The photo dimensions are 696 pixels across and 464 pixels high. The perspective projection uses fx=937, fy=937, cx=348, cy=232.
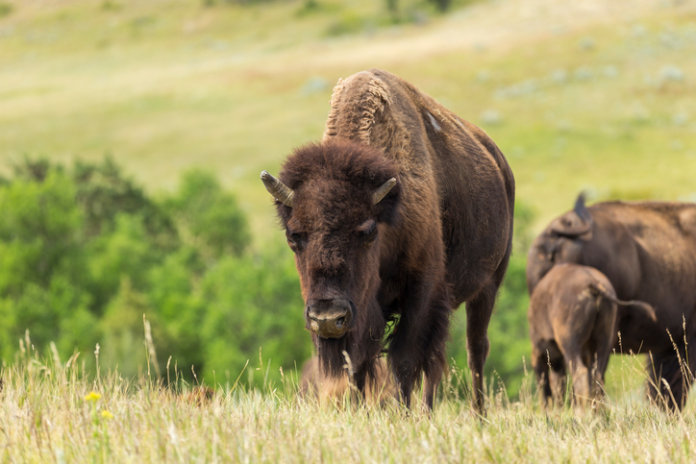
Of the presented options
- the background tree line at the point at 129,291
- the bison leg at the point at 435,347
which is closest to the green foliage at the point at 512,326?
the background tree line at the point at 129,291

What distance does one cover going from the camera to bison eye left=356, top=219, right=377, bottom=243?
539 cm

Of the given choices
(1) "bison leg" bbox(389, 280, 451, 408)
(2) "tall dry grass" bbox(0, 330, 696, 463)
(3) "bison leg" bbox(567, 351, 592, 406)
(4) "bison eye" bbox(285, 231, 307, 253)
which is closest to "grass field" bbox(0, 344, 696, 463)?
(2) "tall dry grass" bbox(0, 330, 696, 463)

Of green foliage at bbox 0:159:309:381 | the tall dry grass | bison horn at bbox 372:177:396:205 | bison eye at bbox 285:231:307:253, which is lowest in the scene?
green foliage at bbox 0:159:309:381

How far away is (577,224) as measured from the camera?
10.7m

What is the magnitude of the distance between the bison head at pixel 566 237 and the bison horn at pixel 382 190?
220 inches

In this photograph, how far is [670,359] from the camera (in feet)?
37.1

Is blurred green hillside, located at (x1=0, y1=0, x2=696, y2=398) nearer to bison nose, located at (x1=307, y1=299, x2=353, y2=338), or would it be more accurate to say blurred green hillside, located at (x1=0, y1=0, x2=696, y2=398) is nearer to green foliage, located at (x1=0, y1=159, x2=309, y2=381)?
green foliage, located at (x1=0, y1=159, x2=309, y2=381)

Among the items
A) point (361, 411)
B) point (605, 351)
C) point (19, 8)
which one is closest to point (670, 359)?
point (605, 351)

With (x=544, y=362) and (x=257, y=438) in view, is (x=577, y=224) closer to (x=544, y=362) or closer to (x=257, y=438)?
(x=544, y=362)

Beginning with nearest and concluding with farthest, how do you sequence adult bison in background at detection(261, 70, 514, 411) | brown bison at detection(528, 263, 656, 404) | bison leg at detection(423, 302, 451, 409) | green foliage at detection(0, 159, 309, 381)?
adult bison in background at detection(261, 70, 514, 411)
bison leg at detection(423, 302, 451, 409)
brown bison at detection(528, 263, 656, 404)
green foliage at detection(0, 159, 309, 381)

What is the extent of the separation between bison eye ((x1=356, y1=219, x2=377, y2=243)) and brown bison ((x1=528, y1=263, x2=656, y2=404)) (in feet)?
15.7

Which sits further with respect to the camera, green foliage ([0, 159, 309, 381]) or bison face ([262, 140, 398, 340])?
green foliage ([0, 159, 309, 381])

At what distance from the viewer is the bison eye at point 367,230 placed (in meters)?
5.39

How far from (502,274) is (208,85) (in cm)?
9158
